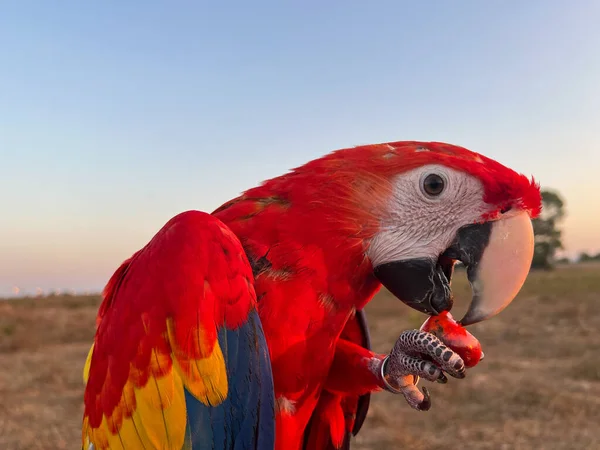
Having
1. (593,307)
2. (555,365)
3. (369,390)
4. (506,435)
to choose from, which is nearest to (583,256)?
(593,307)

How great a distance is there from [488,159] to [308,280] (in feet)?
2.26

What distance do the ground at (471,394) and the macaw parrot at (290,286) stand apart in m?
3.19

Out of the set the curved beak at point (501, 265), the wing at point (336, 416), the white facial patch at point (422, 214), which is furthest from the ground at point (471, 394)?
the white facial patch at point (422, 214)

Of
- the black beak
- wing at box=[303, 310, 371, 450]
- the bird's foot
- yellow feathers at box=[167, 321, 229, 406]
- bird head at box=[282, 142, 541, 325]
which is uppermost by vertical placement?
bird head at box=[282, 142, 541, 325]

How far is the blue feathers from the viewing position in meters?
1.16

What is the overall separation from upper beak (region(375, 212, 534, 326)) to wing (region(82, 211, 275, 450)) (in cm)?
46

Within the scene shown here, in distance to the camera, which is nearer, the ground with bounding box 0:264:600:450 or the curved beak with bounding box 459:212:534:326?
the curved beak with bounding box 459:212:534:326

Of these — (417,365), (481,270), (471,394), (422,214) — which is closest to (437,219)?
(422,214)

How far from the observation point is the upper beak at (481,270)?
1346 millimetres

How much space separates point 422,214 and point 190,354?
2.56 feet

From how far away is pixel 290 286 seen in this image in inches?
50.3

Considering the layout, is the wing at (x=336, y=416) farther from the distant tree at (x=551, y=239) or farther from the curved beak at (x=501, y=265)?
Answer: the distant tree at (x=551, y=239)

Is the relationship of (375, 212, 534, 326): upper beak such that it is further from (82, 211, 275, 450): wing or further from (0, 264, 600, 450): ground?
(0, 264, 600, 450): ground

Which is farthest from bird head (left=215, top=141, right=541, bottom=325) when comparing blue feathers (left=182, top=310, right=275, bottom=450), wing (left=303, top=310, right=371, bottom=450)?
wing (left=303, top=310, right=371, bottom=450)
